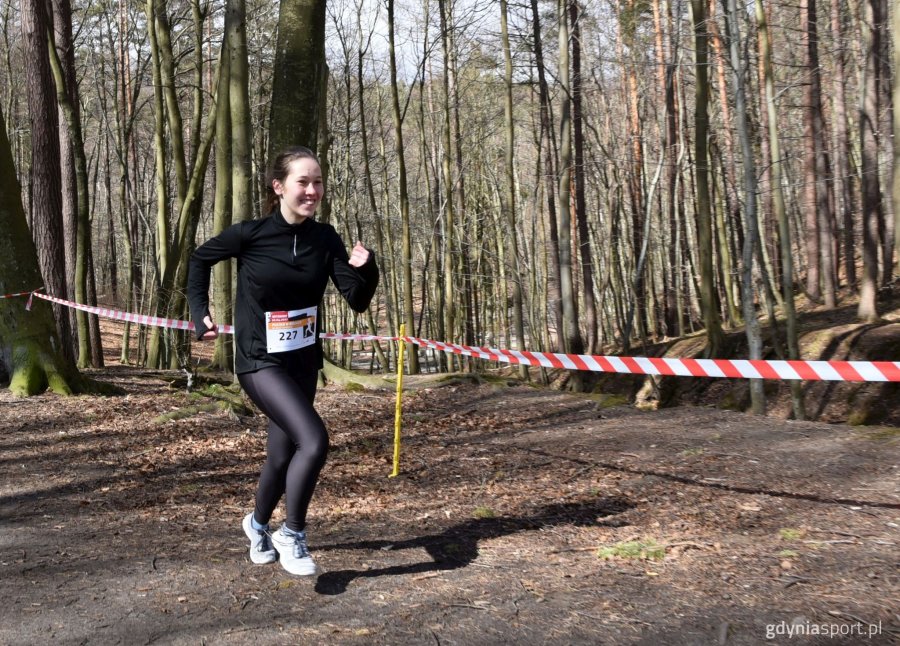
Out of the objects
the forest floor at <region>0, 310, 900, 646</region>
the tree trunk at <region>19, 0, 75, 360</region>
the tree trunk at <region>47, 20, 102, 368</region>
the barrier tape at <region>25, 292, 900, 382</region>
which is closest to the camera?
the forest floor at <region>0, 310, 900, 646</region>

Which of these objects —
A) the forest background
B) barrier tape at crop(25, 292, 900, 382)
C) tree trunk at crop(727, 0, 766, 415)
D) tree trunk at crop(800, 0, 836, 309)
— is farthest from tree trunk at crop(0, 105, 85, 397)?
tree trunk at crop(800, 0, 836, 309)

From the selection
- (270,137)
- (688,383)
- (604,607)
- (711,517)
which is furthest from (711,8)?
(604,607)

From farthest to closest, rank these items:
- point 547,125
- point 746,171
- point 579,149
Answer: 1. point 547,125
2. point 579,149
3. point 746,171

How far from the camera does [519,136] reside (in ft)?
112

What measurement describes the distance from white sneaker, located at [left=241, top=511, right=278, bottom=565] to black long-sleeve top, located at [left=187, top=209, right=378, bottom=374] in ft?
2.91

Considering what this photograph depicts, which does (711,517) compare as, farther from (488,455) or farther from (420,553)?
(488,455)

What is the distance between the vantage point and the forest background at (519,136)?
37.9ft

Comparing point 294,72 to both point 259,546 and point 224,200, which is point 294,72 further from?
point 259,546

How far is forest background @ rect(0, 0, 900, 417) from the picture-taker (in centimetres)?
1156

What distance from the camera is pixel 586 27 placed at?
21.5m

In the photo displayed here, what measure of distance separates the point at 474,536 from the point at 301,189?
2308mm

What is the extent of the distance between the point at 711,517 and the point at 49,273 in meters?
10.0

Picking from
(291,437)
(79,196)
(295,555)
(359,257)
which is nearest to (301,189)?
(359,257)

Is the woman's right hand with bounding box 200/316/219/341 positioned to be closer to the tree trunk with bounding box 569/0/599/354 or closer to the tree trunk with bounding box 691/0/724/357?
the tree trunk with bounding box 691/0/724/357
